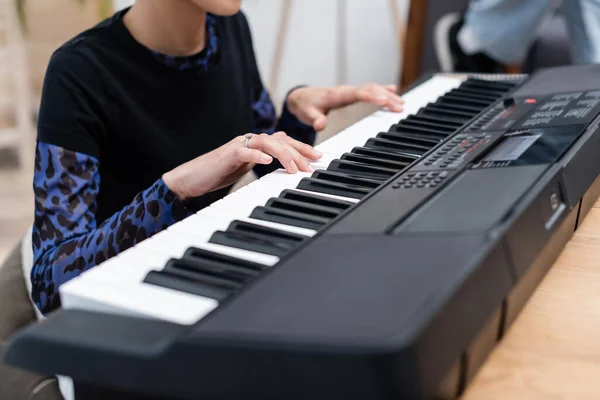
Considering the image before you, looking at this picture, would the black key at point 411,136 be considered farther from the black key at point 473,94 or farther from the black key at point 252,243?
the black key at point 252,243

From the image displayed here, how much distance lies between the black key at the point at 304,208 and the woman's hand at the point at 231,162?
97 millimetres

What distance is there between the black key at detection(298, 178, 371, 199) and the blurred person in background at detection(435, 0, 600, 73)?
1.36 m

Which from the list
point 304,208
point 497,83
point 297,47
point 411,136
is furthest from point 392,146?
point 297,47

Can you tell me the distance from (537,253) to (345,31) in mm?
2192

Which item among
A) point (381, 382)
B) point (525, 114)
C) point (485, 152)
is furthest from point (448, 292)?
point (525, 114)

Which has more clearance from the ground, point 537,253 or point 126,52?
point 126,52

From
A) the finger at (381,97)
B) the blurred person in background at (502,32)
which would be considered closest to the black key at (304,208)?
the finger at (381,97)

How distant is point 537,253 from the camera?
24.3 inches

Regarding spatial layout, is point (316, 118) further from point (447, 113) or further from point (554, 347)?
point (554, 347)

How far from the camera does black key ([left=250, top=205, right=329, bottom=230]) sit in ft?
2.13

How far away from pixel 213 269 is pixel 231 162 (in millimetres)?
266

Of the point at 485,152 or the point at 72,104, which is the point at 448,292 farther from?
the point at 72,104

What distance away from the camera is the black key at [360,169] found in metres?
0.80

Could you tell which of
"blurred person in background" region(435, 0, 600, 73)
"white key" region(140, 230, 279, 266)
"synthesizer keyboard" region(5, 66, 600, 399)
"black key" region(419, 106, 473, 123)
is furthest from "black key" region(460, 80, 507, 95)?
"blurred person in background" region(435, 0, 600, 73)
